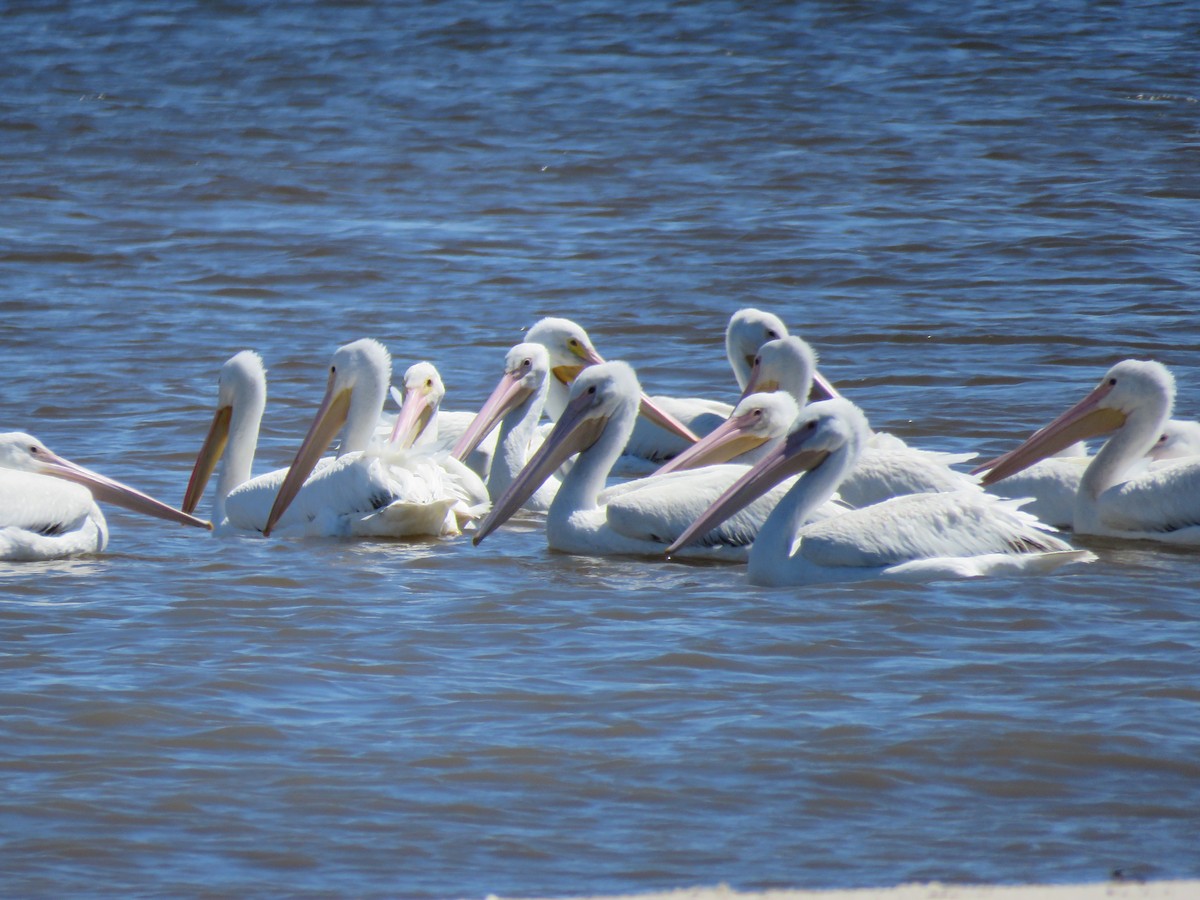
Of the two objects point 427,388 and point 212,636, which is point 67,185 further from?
point 212,636

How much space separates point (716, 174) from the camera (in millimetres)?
14250

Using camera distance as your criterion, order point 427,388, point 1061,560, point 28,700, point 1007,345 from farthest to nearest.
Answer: point 1007,345
point 427,388
point 1061,560
point 28,700

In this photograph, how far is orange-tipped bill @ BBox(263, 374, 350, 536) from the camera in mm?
6363

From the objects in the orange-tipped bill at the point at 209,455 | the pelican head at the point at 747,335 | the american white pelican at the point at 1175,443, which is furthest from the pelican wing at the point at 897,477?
the orange-tipped bill at the point at 209,455

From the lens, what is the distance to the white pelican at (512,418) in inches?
279

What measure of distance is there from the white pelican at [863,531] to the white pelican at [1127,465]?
538mm

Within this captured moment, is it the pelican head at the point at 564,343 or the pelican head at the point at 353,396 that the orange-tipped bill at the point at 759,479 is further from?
the pelican head at the point at 564,343

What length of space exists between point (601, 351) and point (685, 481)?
3323 mm

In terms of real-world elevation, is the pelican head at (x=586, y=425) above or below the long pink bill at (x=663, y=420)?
above

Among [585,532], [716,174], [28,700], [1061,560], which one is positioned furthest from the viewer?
[716,174]

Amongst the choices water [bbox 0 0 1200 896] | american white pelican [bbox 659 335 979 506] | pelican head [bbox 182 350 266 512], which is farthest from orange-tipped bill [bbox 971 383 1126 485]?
pelican head [bbox 182 350 266 512]

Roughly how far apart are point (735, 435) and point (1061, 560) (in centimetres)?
133

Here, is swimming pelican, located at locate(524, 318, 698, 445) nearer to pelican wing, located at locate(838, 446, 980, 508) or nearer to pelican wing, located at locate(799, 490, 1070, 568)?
pelican wing, located at locate(838, 446, 980, 508)

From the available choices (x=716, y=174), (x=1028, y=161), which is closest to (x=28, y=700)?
(x=716, y=174)
